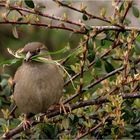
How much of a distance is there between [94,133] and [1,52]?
4.73 m

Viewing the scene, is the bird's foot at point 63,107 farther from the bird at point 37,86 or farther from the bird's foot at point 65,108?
the bird at point 37,86

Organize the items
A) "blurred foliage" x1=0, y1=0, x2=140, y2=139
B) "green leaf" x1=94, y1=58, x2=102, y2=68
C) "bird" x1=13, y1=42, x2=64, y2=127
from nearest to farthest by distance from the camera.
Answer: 1. "blurred foliage" x1=0, y1=0, x2=140, y2=139
2. "green leaf" x1=94, y1=58, x2=102, y2=68
3. "bird" x1=13, y1=42, x2=64, y2=127

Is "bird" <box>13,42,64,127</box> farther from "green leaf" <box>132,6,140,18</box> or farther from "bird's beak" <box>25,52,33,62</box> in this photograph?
"green leaf" <box>132,6,140,18</box>

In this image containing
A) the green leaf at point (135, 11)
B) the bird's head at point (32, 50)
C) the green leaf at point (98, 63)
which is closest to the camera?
the green leaf at point (98, 63)

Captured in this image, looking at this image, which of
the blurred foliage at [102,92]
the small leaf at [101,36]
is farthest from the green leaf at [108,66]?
the small leaf at [101,36]

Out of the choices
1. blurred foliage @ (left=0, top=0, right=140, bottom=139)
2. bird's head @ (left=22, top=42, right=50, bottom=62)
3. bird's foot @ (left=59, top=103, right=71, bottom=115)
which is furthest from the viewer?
bird's head @ (left=22, top=42, right=50, bottom=62)

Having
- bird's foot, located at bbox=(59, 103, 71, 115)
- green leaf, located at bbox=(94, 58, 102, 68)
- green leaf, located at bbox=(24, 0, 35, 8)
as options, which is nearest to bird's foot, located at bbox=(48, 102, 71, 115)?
bird's foot, located at bbox=(59, 103, 71, 115)

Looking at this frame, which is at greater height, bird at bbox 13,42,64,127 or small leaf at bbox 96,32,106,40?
small leaf at bbox 96,32,106,40

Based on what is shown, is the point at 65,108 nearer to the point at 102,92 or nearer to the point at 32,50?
the point at 102,92

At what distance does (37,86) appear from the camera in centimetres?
425

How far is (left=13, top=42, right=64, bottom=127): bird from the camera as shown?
13.9 feet

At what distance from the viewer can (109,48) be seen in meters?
3.83

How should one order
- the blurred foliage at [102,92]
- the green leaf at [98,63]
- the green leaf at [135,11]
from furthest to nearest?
the green leaf at [135,11]
the green leaf at [98,63]
the blurred foliage at [102,92]

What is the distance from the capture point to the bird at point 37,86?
4223 mm
